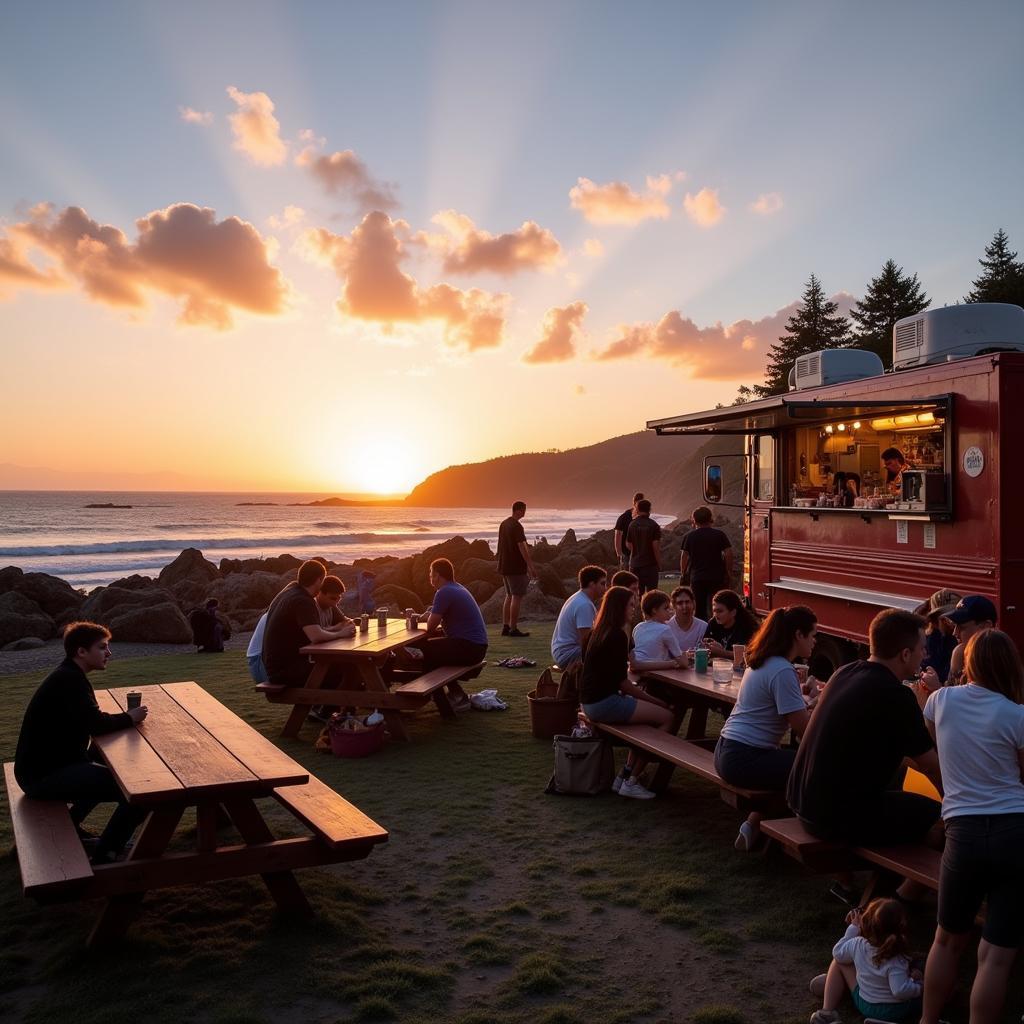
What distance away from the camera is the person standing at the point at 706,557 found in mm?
10984

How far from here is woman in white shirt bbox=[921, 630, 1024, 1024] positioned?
10.3ft

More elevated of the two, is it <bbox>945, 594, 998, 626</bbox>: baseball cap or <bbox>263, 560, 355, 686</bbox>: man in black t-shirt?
<bbox>945, 594, 998, 626</bbox>: baseball cap

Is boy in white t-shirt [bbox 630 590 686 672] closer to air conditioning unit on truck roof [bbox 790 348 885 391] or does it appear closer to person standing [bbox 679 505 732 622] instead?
air conditioning unit on truck roof [bbox 790 348 885 391]

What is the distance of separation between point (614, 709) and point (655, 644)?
76cm

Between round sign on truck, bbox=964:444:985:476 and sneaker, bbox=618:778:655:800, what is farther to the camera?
round sign on truck, bbox=964:444:985:476

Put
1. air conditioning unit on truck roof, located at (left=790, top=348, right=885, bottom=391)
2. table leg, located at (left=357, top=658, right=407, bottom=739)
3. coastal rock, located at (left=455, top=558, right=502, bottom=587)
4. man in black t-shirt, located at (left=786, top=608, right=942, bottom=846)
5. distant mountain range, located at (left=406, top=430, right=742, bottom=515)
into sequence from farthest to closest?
distant mountain range, located at (left=406, top=430, right=742, bottom=515)
coastal rock, located at (left=455, top=558, right=502, bottom=587)
air conditioning unit on truck roof, located at (left=790, top=348, right=885, bottom=391)
table leg, located at (left=357, top=658, right=407, bottom=739)
man in black t-shirt, located at (left=786, top=608, right=942, bottom=846)

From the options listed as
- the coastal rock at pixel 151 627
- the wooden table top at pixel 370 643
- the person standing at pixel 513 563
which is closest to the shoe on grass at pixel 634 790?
the wooden table top at pixel 370 643

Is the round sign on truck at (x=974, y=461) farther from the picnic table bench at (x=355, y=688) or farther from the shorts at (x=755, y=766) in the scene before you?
the picnic table bench at (x=355, y=688)

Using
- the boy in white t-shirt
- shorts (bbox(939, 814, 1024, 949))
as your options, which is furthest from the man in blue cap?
the boy in white t-shirt

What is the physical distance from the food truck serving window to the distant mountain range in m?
124

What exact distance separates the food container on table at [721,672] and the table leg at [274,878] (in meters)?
3.26

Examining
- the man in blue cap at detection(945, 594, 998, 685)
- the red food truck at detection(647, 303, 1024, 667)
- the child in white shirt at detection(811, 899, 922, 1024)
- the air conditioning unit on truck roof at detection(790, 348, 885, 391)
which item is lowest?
the child in white shirt at detection(811, 899, 922, 1024)

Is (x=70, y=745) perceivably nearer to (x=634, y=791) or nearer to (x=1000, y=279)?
(x=634, y=791)

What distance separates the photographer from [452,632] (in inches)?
364
